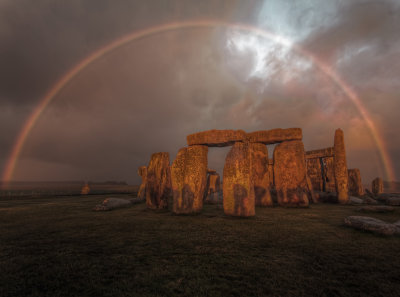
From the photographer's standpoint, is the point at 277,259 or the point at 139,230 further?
the point at 139,230

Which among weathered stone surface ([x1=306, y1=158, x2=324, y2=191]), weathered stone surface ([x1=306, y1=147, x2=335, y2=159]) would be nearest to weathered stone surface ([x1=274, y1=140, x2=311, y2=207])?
weathered stone surface ([x1=306, y1=147, x2=335, y2=159])

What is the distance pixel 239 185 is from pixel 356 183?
16707mm

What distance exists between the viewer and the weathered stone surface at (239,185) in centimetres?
638

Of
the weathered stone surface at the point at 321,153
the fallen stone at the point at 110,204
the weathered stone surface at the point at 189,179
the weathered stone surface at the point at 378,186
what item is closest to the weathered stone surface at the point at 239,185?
the weathered stone surface at the point at 189,179

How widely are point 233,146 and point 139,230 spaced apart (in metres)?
4.27

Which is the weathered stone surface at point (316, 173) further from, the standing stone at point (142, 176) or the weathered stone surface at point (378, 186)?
the standing stone at point (142, 176)

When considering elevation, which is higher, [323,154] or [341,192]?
[323,154]

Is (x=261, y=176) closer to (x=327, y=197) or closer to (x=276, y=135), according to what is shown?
(x=276, y=135)

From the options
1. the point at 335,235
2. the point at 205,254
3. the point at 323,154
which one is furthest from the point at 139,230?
the point at 323,154

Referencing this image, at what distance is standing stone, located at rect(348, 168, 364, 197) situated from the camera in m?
16.9

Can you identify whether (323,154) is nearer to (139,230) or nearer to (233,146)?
(233,146)

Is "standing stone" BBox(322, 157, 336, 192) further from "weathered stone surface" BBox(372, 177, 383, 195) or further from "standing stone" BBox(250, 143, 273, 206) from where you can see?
"standing stone" BBox(250, 143, 273, 206)

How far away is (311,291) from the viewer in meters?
2.12

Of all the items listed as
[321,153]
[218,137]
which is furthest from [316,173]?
[218,137]
